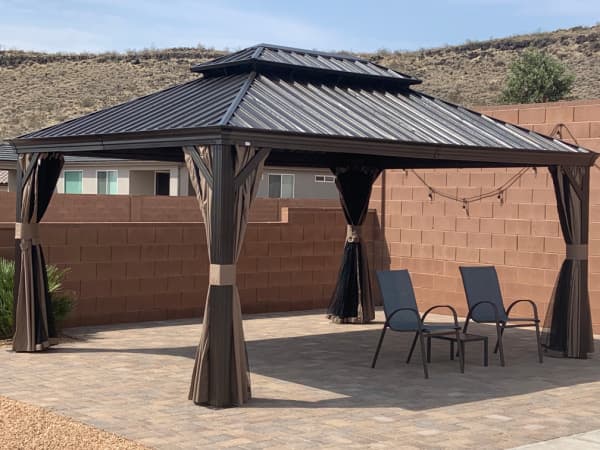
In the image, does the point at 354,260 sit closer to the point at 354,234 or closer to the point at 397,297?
the point at 354,234

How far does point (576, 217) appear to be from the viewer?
40.2 feet

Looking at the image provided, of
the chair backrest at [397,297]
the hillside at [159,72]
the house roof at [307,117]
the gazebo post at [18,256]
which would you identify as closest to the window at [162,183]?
the house roof at [307,117]

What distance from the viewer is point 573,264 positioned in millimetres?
12219

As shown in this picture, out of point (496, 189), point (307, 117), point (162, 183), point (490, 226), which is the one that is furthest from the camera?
point (162, 183)

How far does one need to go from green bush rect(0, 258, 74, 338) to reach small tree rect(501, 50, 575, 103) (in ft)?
122

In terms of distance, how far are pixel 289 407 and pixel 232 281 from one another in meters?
1.24

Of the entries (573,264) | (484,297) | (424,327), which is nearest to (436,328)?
(424,327)

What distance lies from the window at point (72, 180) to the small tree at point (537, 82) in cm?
2310

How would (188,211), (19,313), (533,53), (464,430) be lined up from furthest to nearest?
(533,53) < (188,211) < (19,313) < (464,430)

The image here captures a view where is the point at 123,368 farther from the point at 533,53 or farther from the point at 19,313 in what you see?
the point at 533,53

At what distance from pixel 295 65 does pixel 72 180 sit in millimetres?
23706

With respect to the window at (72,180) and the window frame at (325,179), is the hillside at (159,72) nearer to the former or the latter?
the window at (72,180)

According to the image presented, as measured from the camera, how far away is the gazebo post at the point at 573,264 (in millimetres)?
12164

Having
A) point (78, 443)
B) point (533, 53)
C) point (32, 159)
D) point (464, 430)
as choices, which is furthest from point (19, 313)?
point (533, 53)
